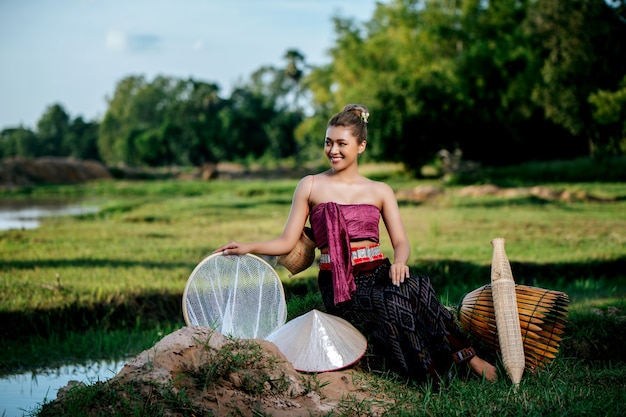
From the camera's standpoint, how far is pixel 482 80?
94.2ft

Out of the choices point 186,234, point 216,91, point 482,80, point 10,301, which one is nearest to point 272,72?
point 216,91

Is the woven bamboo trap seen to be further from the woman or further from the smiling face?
the smiling face

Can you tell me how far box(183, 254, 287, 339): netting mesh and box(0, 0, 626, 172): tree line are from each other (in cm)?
792

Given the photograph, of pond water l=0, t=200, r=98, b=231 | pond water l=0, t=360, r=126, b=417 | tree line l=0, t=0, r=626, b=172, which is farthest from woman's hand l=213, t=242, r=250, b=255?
pond water l=0, t=200, r=98, b=231

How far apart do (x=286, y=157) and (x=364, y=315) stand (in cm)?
4773

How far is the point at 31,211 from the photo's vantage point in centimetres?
1734

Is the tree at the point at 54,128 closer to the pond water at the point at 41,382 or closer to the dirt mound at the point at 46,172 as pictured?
the dirt mound at the point at 46,172

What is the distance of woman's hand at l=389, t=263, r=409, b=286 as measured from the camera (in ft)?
11.0

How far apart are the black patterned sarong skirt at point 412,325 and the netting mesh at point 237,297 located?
1.50ft

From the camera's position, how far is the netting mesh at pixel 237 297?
355cm

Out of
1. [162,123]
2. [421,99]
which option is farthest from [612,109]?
[162,123]

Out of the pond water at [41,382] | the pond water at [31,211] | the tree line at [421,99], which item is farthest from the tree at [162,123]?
the pond water at [41,382]

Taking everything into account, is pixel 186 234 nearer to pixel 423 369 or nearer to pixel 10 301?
pixel 10 301

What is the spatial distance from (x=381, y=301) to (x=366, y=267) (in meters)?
0.27
